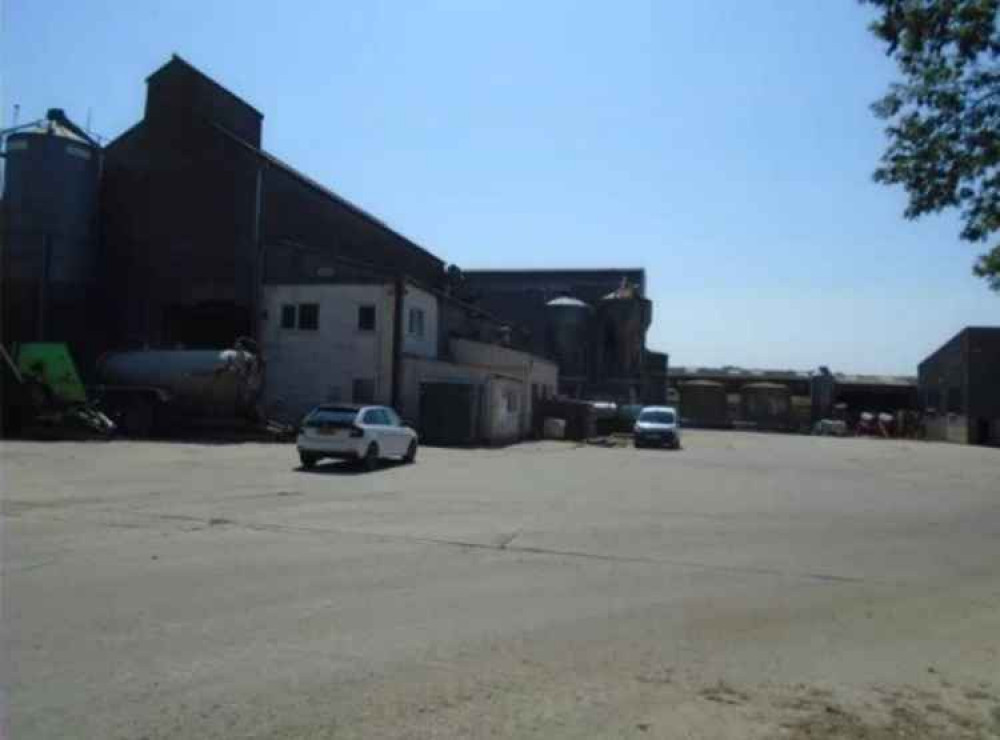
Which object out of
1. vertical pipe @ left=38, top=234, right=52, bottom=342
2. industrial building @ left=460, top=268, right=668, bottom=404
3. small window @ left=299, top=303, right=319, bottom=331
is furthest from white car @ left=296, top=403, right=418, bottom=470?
industrial building @ left=460, top=268, right=668, bottom=404

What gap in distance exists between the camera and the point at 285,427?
3269 cm

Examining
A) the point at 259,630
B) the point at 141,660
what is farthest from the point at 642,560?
the point at 141,660

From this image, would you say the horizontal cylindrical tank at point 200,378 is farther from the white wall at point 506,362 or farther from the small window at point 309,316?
the white wall at point 506,362

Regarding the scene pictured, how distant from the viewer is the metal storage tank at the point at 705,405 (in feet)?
263

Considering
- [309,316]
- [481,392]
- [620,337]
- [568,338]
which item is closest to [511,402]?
[481,392]

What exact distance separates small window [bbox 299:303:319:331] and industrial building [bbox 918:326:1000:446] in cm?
4842

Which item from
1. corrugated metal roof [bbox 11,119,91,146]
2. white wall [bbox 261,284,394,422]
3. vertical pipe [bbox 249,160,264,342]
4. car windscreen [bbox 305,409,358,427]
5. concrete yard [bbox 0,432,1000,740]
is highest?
corrugated metal roof [bbox 11,119,91,146]

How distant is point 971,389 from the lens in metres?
64.6

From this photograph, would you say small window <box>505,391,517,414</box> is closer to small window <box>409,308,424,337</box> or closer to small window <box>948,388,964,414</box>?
small window <box>409,308,424,337</box>

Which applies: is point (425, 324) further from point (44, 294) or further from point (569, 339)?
point (569, 339)

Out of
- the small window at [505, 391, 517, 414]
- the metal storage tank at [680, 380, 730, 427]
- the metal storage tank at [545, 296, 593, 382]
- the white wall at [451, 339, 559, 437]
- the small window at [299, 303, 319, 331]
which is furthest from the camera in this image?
the metal storage tank at [680, 380, 730, 427]

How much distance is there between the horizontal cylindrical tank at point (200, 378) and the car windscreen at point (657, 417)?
17.4 meters

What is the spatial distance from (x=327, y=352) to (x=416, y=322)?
405 cm

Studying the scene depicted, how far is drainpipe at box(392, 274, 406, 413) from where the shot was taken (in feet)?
116
